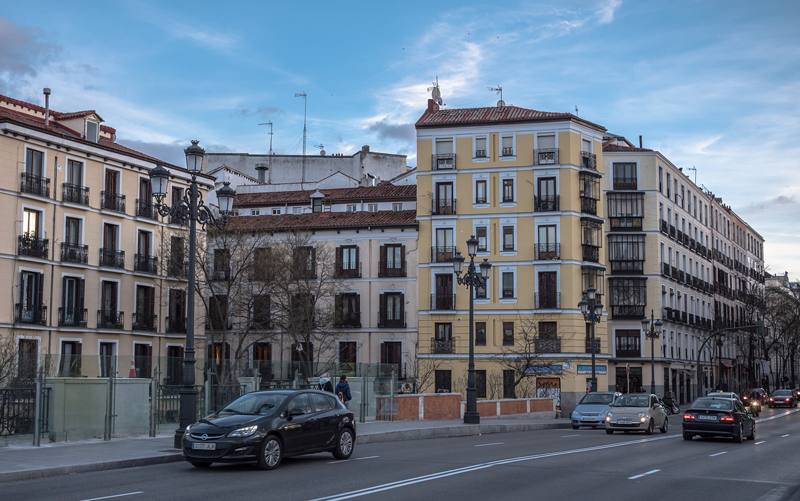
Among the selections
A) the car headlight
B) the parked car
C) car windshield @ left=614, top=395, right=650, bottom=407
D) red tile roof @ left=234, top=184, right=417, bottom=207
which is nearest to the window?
red tile roof @ left=234, top=184, right=417, bottom=207

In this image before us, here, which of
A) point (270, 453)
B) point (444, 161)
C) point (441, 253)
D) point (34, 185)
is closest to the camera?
point (270, 453)

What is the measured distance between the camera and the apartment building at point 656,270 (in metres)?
69.6

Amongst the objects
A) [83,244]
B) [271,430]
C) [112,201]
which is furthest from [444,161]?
[271,430]

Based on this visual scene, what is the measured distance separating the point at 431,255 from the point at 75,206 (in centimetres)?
2365

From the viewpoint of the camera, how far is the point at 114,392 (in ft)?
73.6

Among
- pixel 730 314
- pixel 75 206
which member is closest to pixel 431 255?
pixel 75 206

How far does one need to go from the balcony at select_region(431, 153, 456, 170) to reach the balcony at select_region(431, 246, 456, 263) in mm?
5516

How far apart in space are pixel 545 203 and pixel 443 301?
9.41m

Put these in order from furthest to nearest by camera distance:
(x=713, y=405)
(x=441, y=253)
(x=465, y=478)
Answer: (x=441, y=253) → (x=713, y=405) → (x=465, y=478)

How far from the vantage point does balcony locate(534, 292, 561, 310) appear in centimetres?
5834

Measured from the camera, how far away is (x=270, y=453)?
54.6 ft

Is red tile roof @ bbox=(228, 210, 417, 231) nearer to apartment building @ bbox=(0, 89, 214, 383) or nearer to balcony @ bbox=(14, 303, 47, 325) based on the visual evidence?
apartment building @ bbox=(0, 89, 214, 383)

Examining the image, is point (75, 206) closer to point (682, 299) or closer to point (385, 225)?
point (385, 225)

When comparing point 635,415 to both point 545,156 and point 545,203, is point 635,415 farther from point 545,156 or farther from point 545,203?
point 545,156
